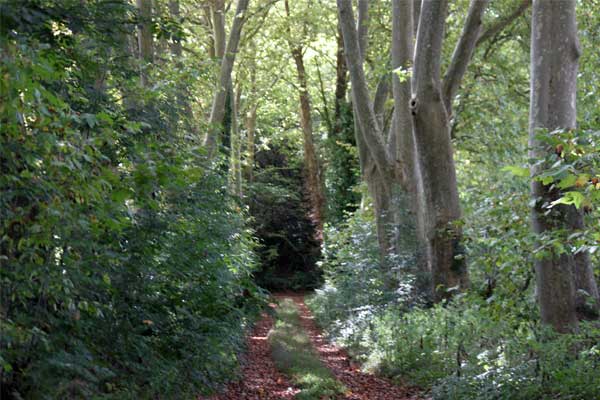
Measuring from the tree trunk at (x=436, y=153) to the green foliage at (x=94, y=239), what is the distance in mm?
4584

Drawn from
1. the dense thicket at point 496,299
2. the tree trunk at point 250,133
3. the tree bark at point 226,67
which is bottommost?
the dense thicket at point 496,299

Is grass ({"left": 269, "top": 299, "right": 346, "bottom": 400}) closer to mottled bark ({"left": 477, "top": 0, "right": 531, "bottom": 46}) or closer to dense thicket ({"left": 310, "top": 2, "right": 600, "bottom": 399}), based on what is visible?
dense thicket ({"left": 310, "top": 2, "right": 600, "bottom": 399})

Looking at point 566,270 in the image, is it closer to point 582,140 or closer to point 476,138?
point 582,140

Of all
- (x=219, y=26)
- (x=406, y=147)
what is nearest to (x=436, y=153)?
(x=406, y=147)

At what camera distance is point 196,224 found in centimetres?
825

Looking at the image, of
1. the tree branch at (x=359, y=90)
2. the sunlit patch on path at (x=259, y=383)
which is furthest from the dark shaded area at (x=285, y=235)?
the sunlit patch on path at (x=259, y=383)

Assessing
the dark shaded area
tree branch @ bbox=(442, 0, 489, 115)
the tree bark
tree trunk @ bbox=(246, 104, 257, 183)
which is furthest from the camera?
the dark shaded area

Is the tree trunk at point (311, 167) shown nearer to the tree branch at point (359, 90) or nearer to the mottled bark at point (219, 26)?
the mottled bark at point (219, 26)

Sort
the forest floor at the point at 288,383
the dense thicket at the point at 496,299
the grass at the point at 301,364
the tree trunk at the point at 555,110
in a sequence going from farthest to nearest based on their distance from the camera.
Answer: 1. the forest floor at the point at 288,383
2. the grass at the point at 301,364
3. the tree trunk at the point at 555,110
4. the dense thicket at the point at 496,299

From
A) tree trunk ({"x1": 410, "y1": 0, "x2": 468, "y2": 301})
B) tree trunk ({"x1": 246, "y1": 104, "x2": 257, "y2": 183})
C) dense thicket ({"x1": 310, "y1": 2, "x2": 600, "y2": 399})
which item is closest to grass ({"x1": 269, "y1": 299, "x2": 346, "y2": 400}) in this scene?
dense thicket ({"x1": 310, "y1": 2, "x2": 600, "y2": 399})

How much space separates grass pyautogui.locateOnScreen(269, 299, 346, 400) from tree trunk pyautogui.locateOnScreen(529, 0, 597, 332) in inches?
126

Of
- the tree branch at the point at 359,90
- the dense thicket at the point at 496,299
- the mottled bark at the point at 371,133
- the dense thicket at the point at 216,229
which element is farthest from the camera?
the mottled bark at the point at 371,133

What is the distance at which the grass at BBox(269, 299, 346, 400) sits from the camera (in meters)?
9.40

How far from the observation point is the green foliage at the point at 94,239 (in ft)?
13.6
